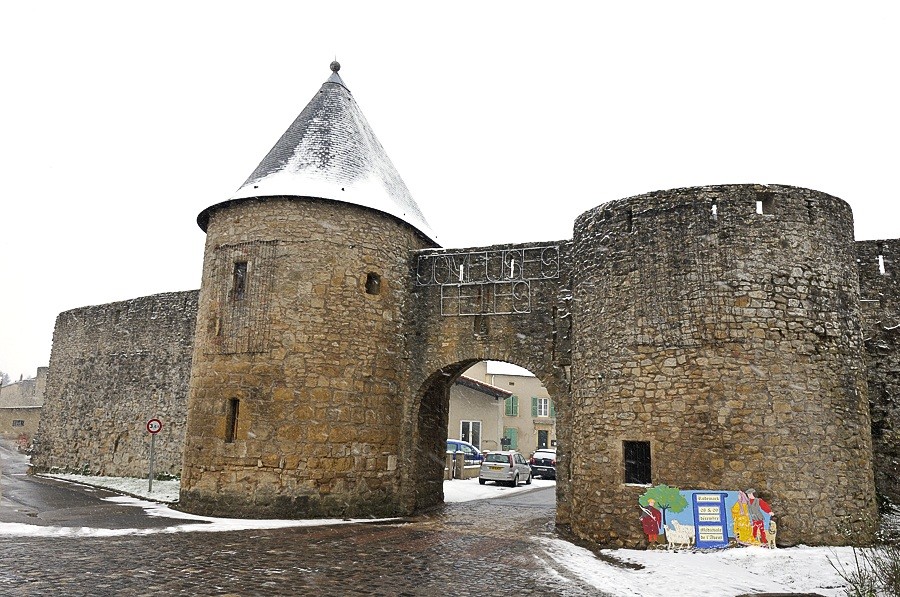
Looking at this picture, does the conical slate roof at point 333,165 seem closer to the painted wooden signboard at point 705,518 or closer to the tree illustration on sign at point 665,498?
the tree illustration on sign at point 665,498

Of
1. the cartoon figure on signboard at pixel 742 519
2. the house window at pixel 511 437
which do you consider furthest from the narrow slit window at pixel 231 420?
the house window at pixel 511 437

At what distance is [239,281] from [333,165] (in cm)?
293

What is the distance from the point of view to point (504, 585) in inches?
286

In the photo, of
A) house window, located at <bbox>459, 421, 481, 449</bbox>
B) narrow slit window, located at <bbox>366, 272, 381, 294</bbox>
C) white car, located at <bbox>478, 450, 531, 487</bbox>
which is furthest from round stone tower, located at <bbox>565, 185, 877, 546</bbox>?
house window, located at <bbox>459, 421, 481, 449</bbox>

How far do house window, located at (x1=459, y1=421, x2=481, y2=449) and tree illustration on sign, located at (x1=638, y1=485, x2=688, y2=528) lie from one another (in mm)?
20498

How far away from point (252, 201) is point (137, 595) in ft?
27.2

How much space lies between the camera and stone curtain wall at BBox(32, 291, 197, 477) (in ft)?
60.3

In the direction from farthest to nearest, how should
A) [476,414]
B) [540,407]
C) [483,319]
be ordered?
[540,407], [476,414], [483,319]

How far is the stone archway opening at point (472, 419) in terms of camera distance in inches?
549

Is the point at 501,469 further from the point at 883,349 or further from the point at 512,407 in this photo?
the point at 512,407

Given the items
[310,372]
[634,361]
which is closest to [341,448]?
[310,372]

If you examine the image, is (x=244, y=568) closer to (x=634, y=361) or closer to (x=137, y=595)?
(x=137, y=595)

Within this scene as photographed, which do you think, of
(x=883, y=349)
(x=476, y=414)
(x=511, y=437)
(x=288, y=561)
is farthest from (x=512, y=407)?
(x=288, y=561)

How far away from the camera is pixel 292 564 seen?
8.00m
